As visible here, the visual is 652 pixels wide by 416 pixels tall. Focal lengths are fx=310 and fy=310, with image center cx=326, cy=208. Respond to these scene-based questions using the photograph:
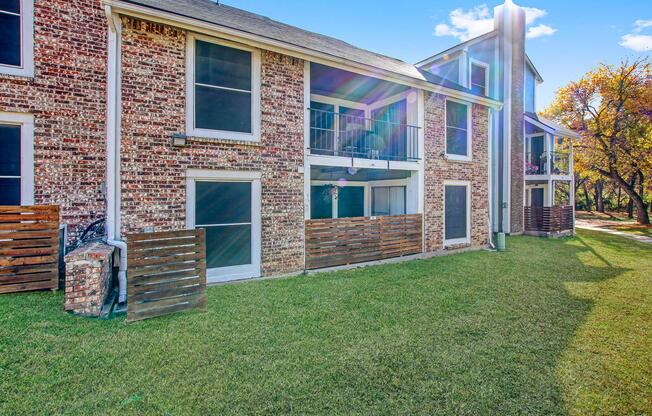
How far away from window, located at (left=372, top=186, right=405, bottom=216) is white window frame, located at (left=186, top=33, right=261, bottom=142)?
562 cm

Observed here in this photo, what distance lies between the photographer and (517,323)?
14.9 ft

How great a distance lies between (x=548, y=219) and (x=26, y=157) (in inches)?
749

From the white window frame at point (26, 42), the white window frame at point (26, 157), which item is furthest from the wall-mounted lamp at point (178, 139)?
the white window frame at point (26, 42)

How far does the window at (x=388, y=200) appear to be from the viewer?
10547mm

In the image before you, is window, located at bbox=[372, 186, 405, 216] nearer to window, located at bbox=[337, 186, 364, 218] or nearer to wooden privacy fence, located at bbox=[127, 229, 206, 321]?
window, located at bbox=[337, 186, 364, 218]

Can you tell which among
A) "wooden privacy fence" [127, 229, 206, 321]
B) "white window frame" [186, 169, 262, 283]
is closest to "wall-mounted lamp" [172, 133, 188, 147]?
"white window frame" [186, 169, 262, 283]

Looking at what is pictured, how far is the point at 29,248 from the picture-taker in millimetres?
4988

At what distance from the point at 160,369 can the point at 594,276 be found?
9.26 meters

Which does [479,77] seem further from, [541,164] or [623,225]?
[623,225]

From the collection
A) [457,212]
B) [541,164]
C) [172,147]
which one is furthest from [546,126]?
[172,147]

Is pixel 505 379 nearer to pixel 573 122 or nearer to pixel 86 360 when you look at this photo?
pixel 86 360

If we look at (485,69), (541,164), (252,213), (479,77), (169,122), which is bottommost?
(252,213)

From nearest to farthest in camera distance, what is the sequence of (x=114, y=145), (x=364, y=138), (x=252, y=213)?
(x=114, y=145) < (x=252, y=213) < (x=364, y=138)

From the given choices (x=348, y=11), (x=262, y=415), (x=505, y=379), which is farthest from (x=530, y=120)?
(x=262, y=415)
